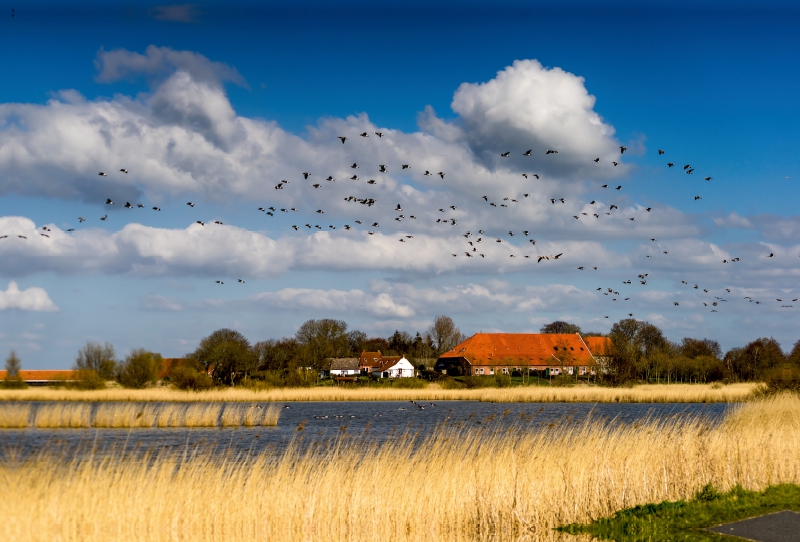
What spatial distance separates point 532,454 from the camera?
50.5ft

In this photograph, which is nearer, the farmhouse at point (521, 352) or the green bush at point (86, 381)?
the green bush at point (86, 381)

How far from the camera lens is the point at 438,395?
186ft

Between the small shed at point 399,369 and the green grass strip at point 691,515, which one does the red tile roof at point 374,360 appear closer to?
the small shed at point 399,369

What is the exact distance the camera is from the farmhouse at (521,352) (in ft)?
295

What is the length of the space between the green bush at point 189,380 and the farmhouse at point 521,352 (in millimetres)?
43340

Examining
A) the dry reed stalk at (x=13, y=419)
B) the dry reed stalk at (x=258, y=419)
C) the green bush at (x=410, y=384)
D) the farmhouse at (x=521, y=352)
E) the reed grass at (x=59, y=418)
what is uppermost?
the farmhouse at (x=521, y=352)

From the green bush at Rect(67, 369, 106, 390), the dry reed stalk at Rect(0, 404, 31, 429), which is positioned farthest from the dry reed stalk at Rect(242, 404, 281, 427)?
the green bush at Rect(67, 369, 106, 390)

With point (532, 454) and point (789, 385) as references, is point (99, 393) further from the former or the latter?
point (789, 385)

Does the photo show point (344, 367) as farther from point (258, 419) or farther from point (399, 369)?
point (258, 419)

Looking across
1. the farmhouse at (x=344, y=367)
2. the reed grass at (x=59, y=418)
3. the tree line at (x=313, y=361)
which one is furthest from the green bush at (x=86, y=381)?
the farmhouse at (x=344, y=367)

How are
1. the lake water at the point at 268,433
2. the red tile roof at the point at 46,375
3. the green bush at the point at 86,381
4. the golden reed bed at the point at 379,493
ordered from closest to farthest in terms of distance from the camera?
the golden reed bed at the point at 379,493, the lake water at the point at 268,433, the green bush at the point at 86,381, the red tile roof at the point at 46,375

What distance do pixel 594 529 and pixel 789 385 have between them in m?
26.3

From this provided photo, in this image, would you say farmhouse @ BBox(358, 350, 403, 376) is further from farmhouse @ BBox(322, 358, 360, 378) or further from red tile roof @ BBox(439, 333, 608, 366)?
red tile roof @ BBox(439, 333, 608, 366)

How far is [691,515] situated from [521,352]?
84.3 metres
